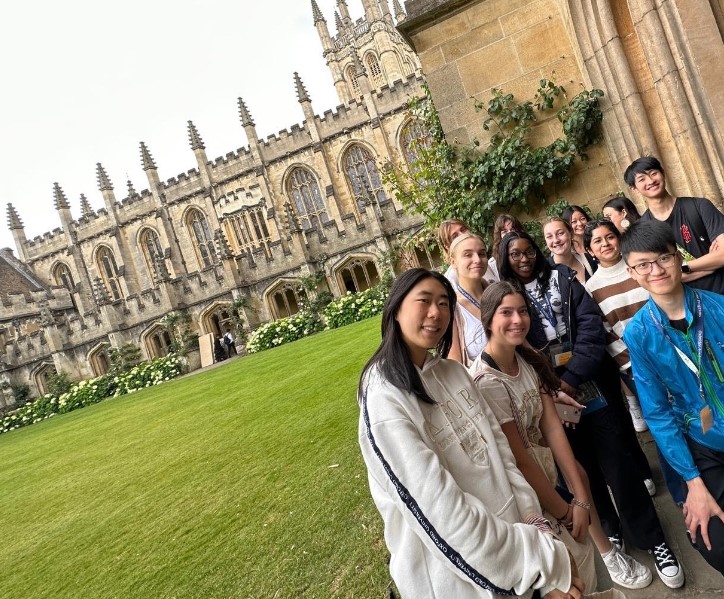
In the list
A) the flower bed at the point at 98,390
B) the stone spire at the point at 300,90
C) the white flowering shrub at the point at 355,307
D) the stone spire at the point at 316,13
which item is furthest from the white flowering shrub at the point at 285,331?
the stone spire at the point at 316,13

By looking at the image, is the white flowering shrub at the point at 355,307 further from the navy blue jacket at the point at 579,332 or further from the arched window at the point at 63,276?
the arched window at the point at 63,276

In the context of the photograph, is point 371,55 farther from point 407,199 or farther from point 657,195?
point 657,195

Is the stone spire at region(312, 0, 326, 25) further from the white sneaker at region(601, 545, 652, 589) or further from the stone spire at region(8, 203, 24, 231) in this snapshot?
the white sneaker at region(601, 545, 652, 589)

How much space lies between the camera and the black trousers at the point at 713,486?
65.1 inches

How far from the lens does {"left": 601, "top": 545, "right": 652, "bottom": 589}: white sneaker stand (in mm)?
2018

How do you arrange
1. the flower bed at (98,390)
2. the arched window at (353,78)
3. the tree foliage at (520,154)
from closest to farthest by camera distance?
the tree foliage at (520,154), the flower bed at (98,390), the arched window at (353,78)

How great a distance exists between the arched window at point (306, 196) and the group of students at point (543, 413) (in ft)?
81.3

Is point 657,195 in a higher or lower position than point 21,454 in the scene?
higher

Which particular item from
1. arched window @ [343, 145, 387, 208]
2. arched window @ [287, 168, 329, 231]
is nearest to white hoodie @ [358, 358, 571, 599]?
arched window @ [343, 145, 387, 208]

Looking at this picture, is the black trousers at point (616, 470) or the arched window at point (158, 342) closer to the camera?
the black trousers at point (616, 470)

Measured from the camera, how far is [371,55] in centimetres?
4156

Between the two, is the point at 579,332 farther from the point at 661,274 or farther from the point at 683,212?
the point at 683,212

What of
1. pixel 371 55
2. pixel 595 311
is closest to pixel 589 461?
pixel 595 311

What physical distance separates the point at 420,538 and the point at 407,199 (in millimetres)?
8384
